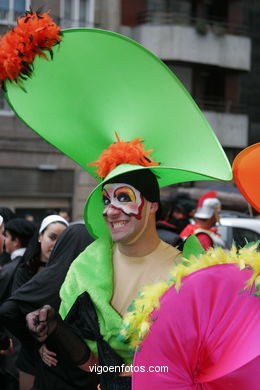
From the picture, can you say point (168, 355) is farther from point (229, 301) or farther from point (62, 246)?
point (62, 246)

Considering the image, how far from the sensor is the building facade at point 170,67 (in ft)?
58.5

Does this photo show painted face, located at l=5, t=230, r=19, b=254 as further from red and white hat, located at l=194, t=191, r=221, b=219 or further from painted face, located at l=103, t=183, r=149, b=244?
painted face, located at l=103, t=183, r=149, b=244

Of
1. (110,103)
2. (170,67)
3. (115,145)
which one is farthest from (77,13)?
(115,145)

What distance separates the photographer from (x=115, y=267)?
3.62 m

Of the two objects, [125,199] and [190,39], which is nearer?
[125,199]

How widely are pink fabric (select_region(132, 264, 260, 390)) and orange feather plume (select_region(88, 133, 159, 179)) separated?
0.77 metres

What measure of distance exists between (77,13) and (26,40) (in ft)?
52.4

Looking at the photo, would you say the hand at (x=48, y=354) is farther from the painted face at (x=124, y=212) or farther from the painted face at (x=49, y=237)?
the painted face at (x=49, y=237)

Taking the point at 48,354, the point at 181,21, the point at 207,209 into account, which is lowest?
the point at 48,354

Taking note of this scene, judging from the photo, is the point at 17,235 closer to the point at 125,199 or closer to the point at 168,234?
the point at 168,234

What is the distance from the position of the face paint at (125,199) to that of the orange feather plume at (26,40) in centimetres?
67

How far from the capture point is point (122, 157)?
346 centimetres

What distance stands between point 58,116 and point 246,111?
2018cm

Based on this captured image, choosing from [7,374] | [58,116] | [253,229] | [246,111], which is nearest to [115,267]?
[58,116]
